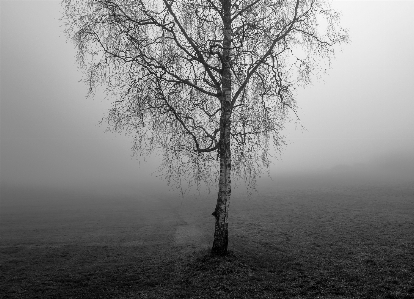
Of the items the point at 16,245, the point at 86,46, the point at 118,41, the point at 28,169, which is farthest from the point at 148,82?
the point at 28,169

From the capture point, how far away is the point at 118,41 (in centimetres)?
Result: 1395

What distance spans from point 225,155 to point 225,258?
503cm

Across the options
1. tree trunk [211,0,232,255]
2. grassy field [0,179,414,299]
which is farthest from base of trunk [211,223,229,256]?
grassy field [0,179,414,299]

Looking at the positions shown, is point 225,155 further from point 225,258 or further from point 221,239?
point 225,258

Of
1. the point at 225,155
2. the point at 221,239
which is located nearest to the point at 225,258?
the point at 221,239

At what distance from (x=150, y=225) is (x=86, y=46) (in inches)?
775

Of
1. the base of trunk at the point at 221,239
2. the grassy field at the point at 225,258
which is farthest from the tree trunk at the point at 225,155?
the grassy field at the point at 225,258

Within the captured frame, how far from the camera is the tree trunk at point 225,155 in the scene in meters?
14.2

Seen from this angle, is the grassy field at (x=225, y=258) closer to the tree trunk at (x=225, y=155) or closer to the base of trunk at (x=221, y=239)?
the base of trunk at (x=221, y=239)

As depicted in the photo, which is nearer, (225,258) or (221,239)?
(225,258)

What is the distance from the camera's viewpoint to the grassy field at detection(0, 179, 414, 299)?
10.9 m

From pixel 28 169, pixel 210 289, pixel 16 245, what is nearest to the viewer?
pixel 210 289

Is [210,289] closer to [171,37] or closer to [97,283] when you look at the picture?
[97,283]

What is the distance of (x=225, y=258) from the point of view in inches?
547
